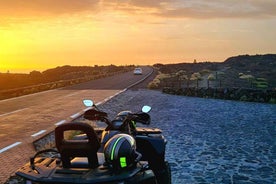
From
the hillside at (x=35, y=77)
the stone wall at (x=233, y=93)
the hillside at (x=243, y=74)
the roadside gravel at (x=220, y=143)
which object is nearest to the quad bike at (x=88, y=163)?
the roadside gravel at (x=220, y=143)

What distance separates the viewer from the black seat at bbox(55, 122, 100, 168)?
13.5 ft

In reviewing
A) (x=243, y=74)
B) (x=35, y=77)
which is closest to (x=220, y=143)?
(x=243, y=74)

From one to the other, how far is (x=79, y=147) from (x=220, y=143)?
951cm

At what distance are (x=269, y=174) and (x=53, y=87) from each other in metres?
38.1

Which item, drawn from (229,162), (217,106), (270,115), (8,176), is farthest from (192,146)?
(217,106)

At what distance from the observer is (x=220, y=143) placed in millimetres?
13047

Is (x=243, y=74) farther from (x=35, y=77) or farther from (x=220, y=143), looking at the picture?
(x=35, y=77)

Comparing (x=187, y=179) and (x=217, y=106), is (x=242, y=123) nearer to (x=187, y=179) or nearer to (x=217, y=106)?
(x=217, y=106)

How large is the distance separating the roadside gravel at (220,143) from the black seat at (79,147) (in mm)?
4924

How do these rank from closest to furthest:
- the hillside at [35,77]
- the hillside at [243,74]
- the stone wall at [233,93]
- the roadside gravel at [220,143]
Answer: the roadside gravel at [220,143]
the stone wall at [233,93]
the hillside at [243,74]
the hillside at [35,77]

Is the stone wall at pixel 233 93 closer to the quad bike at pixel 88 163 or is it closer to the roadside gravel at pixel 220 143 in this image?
the roadside gravel at pixel 220 143

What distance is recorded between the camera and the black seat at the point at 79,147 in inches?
162

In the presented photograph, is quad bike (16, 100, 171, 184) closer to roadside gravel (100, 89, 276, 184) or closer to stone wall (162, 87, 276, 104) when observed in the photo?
roadside gravel (100, 89, 276, 184)

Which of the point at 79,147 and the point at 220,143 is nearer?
the point at 79,147
